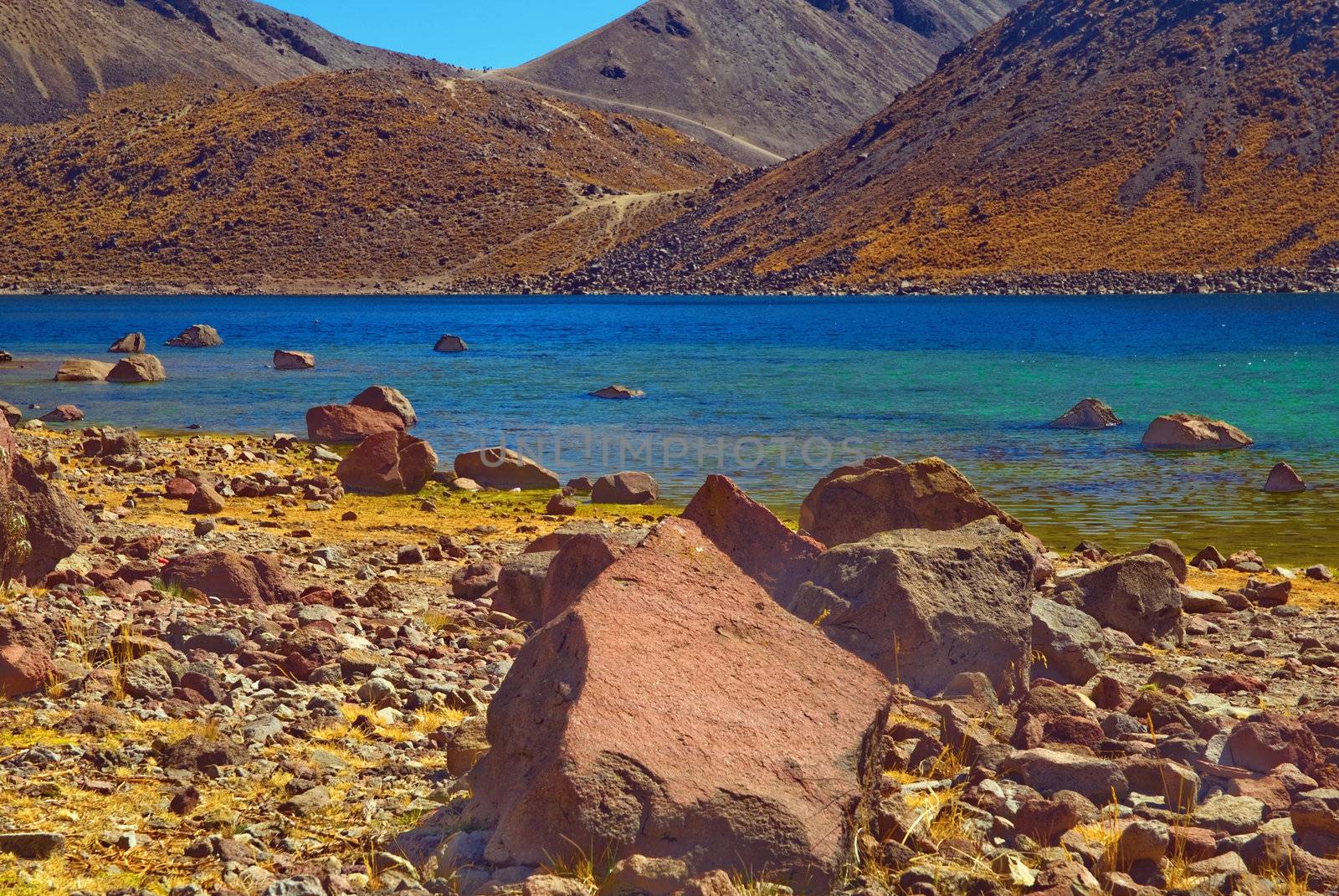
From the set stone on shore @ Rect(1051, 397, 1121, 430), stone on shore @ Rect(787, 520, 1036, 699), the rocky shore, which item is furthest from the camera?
stone on shore @ Rect(1051, 397, 1121, 430)

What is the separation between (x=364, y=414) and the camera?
28.0m

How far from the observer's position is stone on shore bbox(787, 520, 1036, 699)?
7602mm

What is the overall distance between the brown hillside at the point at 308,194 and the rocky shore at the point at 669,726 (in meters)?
129

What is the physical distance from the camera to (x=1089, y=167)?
376 feet

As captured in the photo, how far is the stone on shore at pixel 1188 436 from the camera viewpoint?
1024 inches

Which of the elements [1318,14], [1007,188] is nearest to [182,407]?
[1007,188]

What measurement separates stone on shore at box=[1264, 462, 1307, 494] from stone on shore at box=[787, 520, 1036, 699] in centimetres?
1505

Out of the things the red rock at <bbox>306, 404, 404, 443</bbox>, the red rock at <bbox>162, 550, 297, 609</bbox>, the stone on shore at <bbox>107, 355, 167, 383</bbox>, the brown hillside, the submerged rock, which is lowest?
the stone on shore at <bbox>107, 355, 167, 383</bbox>

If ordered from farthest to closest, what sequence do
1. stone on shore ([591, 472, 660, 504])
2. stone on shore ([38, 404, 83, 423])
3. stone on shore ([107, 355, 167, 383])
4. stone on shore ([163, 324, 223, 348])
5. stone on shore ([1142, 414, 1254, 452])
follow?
stone on shore ([163, 324, 223, 348]) → stone on shore ([107, 355, 167, 383]) → stone on shore ([38, 404, 83, 423]) → stone on shore ([1142, 414, 1254, 452]) → stone on shore ([591, 472, 660, 504])

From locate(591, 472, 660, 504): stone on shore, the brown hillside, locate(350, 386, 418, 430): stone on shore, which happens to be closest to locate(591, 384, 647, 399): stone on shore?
locate(350, 386, 418, 430): stone on shore

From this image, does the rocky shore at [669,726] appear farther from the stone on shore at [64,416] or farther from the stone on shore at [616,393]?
the stone on shore at [616,393]

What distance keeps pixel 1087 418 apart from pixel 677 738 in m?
27.3

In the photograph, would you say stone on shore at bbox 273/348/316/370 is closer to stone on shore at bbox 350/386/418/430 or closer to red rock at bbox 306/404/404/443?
stone on shore at bbox 350/386/418/430

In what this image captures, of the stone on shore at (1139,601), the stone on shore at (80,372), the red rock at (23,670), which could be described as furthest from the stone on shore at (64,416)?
the stone on shore at (1139,601)
